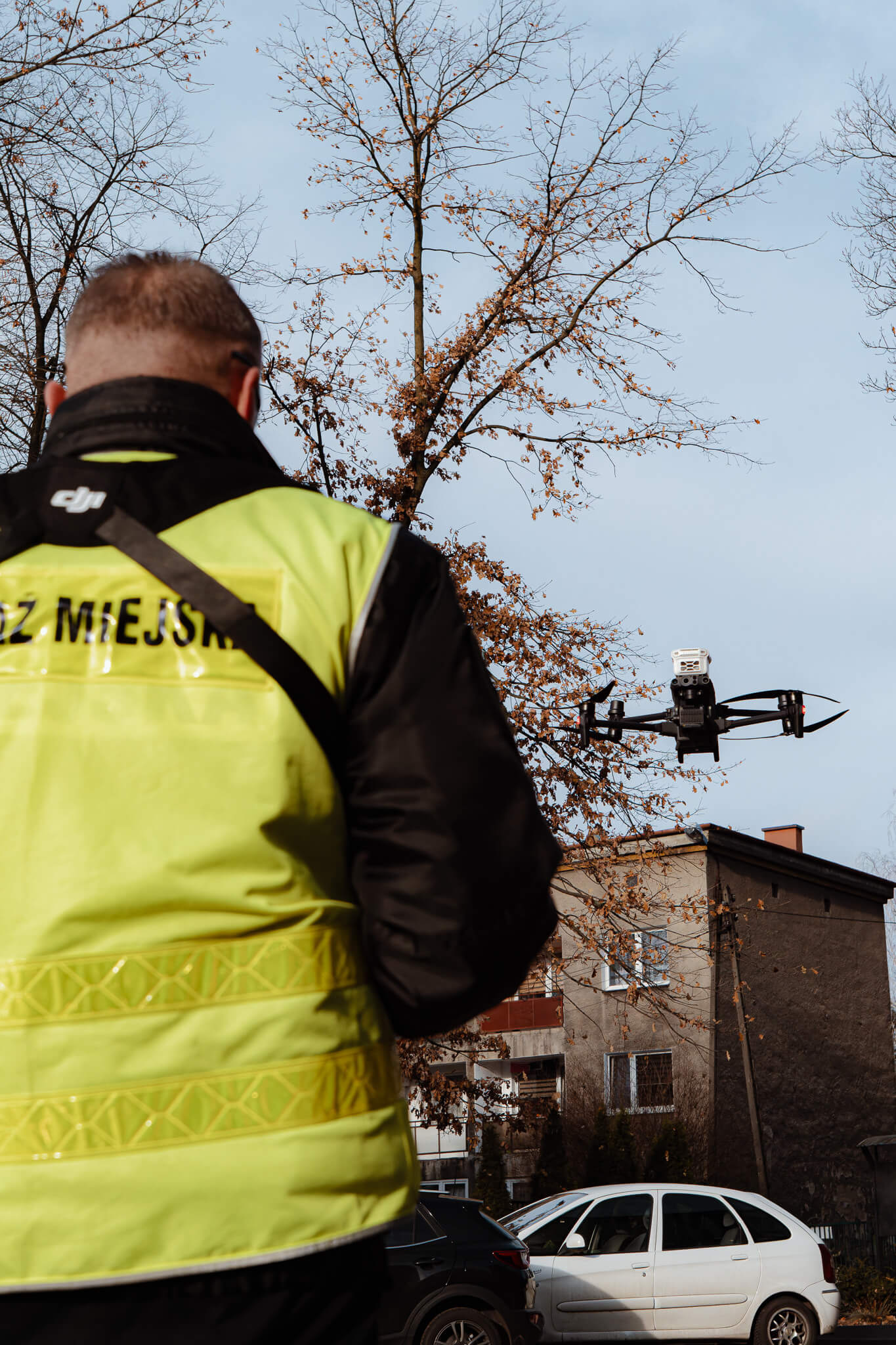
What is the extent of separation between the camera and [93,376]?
1.74 m

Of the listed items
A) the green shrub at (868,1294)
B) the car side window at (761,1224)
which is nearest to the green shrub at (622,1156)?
the green shrub at (868,1294)

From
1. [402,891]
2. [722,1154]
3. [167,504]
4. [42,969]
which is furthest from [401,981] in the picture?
[722,1154]

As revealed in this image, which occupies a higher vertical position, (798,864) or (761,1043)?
(798,864)

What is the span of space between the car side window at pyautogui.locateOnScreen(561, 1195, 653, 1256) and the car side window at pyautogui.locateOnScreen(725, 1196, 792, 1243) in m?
1.04

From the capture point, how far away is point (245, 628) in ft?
4.94

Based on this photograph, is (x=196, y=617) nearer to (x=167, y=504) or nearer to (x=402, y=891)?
(x=167, y=504)

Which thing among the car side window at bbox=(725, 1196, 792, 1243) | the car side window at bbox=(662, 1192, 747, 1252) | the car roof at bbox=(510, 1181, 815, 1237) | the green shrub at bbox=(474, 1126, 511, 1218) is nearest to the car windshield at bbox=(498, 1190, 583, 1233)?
the car roof at bbox=(510, 1181, 815, 1237)

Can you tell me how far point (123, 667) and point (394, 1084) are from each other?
0.53m

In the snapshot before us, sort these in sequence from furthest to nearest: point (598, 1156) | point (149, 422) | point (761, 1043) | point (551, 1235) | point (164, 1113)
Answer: point (761, 1043), point (598, 1156), point (551, 1235), point (149, 422), point (164, 1113)

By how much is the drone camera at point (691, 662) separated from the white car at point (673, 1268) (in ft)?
17.7

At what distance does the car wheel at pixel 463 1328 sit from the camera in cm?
1209

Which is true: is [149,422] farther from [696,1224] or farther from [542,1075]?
[542,1075]

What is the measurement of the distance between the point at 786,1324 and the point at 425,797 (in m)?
15.2

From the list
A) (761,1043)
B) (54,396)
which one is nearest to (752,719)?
(54,396)
